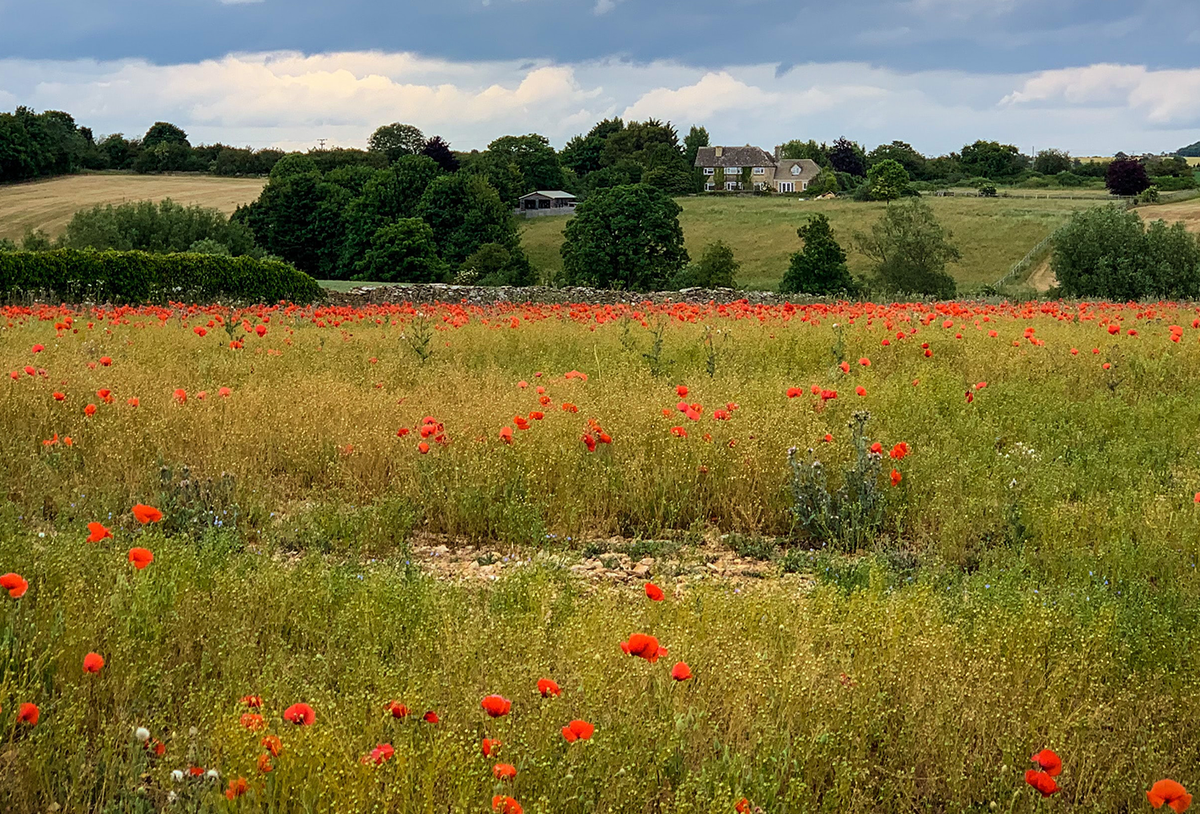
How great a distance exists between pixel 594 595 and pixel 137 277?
23172 mm

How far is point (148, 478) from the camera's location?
6000 millimetres

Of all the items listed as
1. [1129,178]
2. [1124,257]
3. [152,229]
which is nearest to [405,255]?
[152,229]

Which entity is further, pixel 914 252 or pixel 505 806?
pixel 914 252

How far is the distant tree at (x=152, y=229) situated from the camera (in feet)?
Answer: 155

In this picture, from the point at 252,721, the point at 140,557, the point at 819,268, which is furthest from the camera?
the point at 819,268

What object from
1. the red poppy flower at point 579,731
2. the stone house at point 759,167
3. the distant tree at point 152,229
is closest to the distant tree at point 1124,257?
the distant tree at point 152,229

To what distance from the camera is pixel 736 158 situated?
125m

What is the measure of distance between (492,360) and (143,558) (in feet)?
24.9

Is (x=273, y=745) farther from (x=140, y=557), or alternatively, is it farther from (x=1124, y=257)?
(x=1124, y=257)

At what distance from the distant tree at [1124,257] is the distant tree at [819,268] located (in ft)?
40.5

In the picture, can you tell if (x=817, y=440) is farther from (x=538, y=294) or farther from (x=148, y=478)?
(x=538, y=294)

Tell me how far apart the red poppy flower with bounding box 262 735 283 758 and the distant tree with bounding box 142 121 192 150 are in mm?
100066

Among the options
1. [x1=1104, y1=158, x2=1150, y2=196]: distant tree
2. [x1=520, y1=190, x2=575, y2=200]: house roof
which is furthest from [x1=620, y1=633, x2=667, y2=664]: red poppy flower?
[x1=520, y1=190, x2=575, y2=200]: house roof

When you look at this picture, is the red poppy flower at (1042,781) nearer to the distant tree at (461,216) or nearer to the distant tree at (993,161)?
the distant tree at (461,216)
